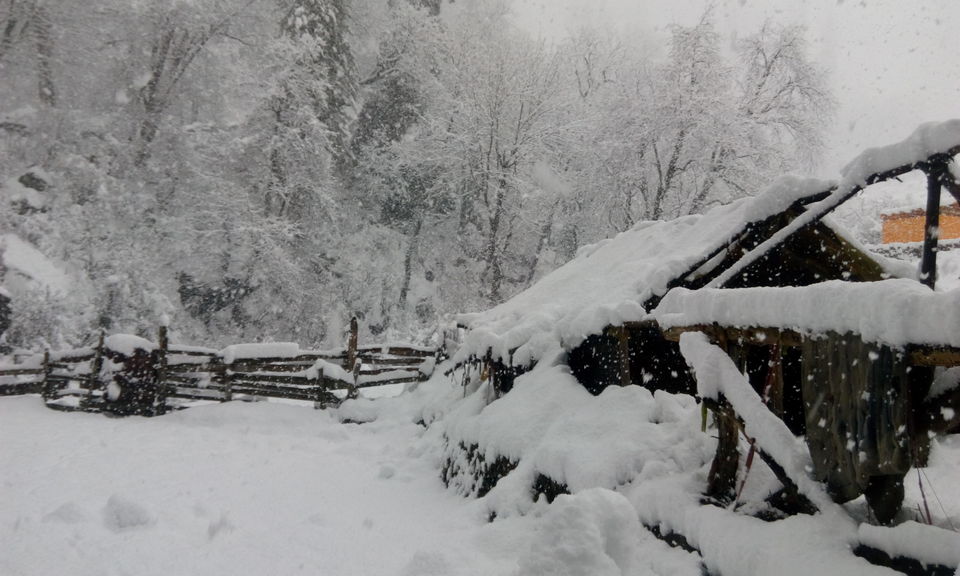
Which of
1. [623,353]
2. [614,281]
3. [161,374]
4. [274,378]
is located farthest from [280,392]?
[623,353]

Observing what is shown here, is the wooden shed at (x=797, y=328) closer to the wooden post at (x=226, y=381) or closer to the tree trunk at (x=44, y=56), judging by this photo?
the wooden post at (x=226, y=381)

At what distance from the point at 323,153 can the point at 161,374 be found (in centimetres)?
1201

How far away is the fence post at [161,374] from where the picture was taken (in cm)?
1137

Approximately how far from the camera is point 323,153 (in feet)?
68.7

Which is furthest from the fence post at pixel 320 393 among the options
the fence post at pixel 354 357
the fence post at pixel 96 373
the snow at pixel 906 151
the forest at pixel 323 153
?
the snow at pixel 906 151

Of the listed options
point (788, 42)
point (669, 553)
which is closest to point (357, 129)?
point (788, 42)

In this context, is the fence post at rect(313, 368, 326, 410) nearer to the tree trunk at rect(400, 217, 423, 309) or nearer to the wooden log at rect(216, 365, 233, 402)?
the wooden log at rect(216, 365, 233, 402)

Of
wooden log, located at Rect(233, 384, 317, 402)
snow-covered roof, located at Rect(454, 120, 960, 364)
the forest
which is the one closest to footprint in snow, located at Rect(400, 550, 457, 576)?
snow-covered roof, located at Rect(454, 120, 960, 364)

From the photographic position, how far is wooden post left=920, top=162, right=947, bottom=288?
363 cm

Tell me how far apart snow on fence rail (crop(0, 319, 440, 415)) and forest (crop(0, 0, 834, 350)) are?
3.95 metres

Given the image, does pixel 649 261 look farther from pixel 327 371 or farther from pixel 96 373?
pixel 96 373

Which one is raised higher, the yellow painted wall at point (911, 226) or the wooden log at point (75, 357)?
the yellow painted wall at point (911, 226)

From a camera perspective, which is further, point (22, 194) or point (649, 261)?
point (22, 194)

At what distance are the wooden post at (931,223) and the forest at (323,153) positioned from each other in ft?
54.1
